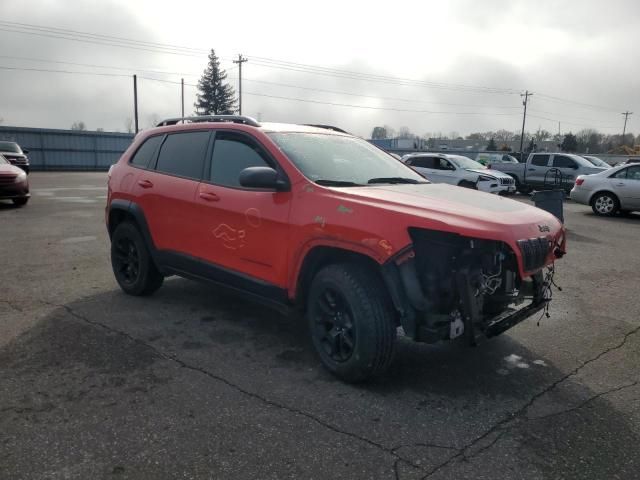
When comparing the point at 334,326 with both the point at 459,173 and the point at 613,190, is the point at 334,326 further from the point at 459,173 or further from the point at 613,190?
the point at 459,173

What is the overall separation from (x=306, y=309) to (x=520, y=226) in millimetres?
1594

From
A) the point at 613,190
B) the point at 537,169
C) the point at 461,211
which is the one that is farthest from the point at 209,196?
the point at 537,169

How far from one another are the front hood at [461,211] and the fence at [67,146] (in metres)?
35.5

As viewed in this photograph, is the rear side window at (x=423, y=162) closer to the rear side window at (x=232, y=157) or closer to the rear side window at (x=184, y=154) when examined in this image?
the rear side window at (x=184, y=154)

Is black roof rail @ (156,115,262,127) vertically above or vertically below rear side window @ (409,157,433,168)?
above

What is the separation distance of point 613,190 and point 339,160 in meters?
12.3

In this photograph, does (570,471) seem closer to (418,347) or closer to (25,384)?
(418,347)

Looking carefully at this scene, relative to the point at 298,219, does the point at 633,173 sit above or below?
above

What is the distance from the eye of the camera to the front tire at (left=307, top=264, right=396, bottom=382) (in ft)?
10.4

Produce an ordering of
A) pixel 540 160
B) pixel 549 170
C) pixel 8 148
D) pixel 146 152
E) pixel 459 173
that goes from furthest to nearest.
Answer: pixel 8 148, pixel 540 160, pixel 549 170, pixel 459 173, pixel 146 152

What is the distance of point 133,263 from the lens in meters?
5.35

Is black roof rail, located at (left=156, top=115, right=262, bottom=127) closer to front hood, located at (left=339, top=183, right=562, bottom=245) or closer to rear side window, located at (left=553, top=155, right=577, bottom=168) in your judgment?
front hood, located at (left=339, top=183, right=562, bottom=245)

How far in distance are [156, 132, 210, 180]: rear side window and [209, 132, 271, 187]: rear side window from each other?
0.19m

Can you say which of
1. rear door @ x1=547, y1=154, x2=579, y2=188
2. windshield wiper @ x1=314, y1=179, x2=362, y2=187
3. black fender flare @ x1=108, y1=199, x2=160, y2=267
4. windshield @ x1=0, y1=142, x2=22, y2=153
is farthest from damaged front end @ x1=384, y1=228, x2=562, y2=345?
windshield @ x1=0, y1=142, x2=22, y2=153
